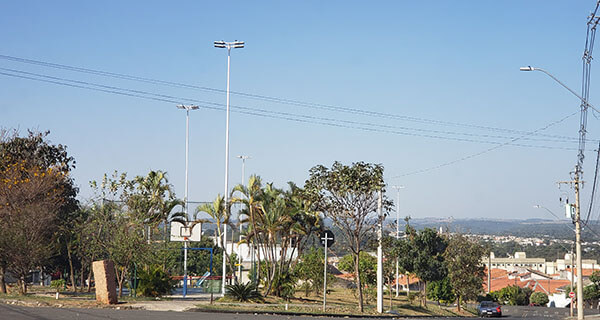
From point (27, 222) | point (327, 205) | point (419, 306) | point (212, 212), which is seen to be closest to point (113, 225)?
point (27, 222)

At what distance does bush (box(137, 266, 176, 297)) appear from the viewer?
35.9 meters

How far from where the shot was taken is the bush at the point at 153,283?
118 feet

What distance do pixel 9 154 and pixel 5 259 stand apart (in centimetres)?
1350

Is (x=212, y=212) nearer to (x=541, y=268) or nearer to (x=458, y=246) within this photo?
(x=458, y=246)

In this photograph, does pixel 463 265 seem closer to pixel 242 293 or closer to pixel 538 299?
pixel 242 293

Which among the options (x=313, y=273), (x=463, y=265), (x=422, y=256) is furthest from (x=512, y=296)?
(x=313, y=273)

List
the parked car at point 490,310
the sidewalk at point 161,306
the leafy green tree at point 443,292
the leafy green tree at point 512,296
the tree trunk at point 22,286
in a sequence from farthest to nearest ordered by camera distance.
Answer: the leafy green tree at point 512,296
the leafy green tree at point 443,292
the parked car at point 490,310
the tree trunk at point 22,286
the sidewalk at point 161,306

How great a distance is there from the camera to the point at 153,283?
118 ft

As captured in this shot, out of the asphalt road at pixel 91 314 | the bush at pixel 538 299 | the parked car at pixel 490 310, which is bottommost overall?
the bush at pixel 538 299

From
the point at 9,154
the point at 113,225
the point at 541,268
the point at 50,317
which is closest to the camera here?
the point at 50,317

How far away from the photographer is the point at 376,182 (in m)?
34.5

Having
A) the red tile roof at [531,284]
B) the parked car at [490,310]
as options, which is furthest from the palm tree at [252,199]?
the red tile roof at [531,284]

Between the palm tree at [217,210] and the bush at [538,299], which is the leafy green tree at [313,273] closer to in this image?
the palm tree at [217,210]

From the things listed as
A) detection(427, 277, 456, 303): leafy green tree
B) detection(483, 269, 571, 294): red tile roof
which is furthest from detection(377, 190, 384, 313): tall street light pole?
detection(483, 269, 571, 294): red tile roof
